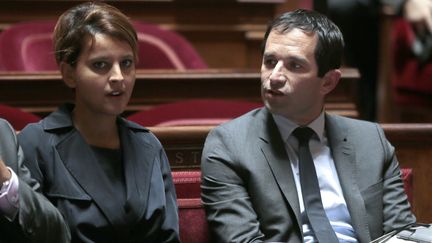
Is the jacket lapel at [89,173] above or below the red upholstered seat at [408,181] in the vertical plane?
above

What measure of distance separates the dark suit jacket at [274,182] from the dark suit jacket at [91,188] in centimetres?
11

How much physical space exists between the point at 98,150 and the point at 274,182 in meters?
0.32

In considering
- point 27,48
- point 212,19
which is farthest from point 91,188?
point 212,19

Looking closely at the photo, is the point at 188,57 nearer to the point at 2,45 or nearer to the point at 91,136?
the point at 2,45

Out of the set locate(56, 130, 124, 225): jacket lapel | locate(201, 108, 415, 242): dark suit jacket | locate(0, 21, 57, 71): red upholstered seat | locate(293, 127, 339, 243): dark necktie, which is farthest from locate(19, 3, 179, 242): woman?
locate(0, 21, 57, 71): red upholstered seat

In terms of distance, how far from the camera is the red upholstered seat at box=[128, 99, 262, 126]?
82.2 inches

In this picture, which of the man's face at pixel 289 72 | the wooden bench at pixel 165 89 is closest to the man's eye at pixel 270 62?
the man's face at pixel 289 72

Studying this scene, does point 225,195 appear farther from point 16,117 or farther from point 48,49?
point 48,49

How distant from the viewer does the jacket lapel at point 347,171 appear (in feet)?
5.26

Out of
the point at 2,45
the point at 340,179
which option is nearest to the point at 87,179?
the point at 340,179

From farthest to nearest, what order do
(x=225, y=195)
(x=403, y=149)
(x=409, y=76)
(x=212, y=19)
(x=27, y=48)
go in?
(x=409, y=76), (x=212, y=19), (x=27, y=48), (x=403, y=149), (x=225, y=195)

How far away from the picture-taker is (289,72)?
1.61 metres

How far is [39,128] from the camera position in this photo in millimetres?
1469

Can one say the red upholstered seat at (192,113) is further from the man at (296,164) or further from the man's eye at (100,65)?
the man's eye at (100,65)
